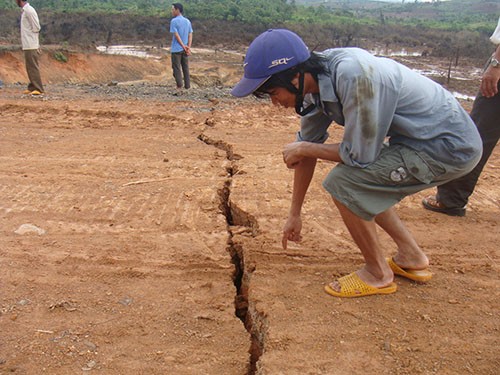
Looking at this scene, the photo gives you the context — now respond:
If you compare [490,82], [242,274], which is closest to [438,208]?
[490,82]

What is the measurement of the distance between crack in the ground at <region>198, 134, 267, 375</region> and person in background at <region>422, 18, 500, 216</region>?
1.43 meters

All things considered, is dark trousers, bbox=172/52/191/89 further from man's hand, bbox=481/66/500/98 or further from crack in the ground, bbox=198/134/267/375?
man's hand, bbox=481/66/500/98

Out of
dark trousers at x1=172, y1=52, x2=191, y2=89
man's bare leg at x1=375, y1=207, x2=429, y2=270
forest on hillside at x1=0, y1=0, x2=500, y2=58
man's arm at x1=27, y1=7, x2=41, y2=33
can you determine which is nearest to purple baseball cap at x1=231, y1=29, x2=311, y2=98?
man's bare leg at x1=375, y1=207, x2=429, y2=270

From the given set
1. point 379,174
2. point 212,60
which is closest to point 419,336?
point 379,174

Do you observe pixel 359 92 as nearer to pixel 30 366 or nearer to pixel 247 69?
pixel 247 69

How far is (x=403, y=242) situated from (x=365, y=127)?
34.8 inches

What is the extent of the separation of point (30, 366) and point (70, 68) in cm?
1474

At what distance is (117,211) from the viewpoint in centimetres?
358

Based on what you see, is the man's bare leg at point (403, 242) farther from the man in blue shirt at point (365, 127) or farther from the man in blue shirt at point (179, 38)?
the man in blue shirt at point (179, 38)

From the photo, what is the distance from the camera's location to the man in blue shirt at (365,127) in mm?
2178

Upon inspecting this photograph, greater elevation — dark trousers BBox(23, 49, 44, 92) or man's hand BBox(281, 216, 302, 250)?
man's hand BBox(281, 216, 302, 250)

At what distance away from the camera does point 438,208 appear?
3.79 metres

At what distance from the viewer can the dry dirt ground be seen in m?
2.32

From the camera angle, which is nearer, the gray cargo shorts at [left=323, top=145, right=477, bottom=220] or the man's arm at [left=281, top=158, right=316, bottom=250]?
the gray cargo shorts at [left=323, top=145, right=477, bottom=220]
